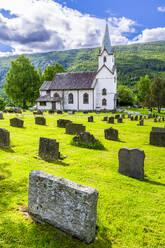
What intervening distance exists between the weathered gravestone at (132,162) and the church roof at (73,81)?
42462 millimetres

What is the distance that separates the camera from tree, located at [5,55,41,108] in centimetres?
5009

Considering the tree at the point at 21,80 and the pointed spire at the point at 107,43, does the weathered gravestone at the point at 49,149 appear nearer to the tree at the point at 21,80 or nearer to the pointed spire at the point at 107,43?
the tree at the point at 21,80

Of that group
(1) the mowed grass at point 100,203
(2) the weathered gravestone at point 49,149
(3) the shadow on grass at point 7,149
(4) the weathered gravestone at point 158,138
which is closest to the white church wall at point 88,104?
(4) the weathered gravestone at point 158,138

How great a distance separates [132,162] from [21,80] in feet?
163

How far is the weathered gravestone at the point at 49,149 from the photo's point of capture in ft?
24.0

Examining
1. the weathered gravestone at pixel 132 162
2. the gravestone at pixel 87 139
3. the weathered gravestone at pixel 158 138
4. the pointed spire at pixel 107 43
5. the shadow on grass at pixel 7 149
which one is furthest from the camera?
the pointed spire at pixel 107 43

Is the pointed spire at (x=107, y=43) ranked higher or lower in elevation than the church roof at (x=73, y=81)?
higher

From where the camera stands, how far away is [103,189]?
4.94 metres

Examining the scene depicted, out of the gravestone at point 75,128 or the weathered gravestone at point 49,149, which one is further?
the gravestone at point 75,128

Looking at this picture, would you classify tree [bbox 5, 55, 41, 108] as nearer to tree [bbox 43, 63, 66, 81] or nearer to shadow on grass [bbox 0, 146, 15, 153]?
tree [bbox 43, 63, 66, 81]

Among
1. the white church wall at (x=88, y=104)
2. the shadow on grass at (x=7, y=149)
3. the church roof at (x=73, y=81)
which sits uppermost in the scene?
the church roof at (x=73, y=81)

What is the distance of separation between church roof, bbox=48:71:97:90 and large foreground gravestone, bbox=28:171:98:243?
4559 cm

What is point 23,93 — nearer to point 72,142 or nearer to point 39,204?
point 72,142

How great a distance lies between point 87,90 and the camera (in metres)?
48.2
